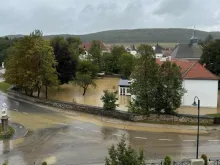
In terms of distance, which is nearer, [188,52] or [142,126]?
[142,126]

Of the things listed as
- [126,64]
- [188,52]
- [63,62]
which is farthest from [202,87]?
[188,52]

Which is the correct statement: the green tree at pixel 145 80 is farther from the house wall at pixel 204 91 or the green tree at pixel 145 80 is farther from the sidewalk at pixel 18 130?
the sidewalk at pixel 18 130

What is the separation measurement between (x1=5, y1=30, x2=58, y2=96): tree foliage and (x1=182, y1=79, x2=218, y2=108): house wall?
61.1 feet

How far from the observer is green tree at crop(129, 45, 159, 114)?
32719 mm

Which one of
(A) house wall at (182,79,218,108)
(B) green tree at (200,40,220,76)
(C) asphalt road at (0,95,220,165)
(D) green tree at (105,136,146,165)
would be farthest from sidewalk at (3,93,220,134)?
(B) green tree at (200,40,220,76)

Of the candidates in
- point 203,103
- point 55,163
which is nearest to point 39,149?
point 55,163

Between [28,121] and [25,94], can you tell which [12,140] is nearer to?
[28,121]

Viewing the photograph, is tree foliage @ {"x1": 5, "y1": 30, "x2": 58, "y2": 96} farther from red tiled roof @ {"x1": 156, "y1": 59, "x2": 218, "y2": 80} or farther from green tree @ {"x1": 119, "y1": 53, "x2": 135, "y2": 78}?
green tree @ {"x1": 119, "y1": 53, "x2": 135, "y2": 78}

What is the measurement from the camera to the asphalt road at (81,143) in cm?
2275

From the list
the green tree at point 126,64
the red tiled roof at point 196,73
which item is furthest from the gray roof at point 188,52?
the red tiled roof at point 196,73

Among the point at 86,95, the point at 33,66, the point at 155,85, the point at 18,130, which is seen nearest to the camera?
the point at 18,130

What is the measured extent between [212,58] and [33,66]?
31575mm

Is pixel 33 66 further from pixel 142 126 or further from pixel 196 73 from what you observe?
pixel 196 73

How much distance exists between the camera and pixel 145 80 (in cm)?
3297
